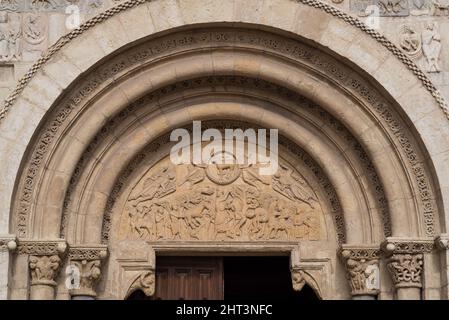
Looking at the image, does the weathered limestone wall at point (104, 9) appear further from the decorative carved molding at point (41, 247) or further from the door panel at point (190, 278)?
the door panel at point (190, 278)

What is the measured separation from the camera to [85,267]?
1359 centimetres

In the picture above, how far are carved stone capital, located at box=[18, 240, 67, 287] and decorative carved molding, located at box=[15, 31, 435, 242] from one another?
202mm

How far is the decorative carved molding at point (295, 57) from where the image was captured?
1342 cm

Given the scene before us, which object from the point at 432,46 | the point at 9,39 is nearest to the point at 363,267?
the point at 432,46

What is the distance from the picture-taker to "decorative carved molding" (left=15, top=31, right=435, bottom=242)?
1342 centimetres

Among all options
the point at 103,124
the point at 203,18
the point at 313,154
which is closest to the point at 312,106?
the point at 313,154

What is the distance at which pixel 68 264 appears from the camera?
13602mm

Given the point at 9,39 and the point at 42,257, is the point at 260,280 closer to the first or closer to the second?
the point at 42,257

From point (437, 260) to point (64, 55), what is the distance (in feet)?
17.9

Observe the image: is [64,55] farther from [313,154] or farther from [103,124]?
[313,154]

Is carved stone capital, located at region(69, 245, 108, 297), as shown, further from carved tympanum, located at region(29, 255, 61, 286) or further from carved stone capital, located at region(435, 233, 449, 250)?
carved stone capital, located at region(435, 233, 449, 250)

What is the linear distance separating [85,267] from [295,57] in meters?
3.91

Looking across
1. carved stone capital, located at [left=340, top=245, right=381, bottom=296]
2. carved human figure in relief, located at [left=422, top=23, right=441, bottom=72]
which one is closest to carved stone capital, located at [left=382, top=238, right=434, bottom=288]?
carved stone capital, located at [left=340, top=245, right=381, bottom=296]
